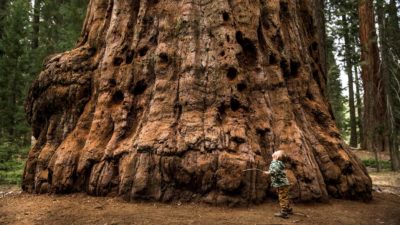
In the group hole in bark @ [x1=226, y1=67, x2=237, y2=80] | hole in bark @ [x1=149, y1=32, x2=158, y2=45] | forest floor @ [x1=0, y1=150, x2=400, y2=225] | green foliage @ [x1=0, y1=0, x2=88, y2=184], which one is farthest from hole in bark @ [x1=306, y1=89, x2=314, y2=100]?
green foliage @ [x1=0, y1=0, x2=88, y2=184]

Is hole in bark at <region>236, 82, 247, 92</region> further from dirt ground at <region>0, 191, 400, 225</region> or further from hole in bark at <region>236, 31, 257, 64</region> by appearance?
dirt ground at <region>0, 191, 400, 225</region>

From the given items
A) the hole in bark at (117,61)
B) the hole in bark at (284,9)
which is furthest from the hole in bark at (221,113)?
the hole in bark at (284,9)

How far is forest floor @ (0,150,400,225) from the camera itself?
6332 mm

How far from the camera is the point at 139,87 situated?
9.03 m

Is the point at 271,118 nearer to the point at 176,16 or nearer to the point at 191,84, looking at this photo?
the point at 191,84

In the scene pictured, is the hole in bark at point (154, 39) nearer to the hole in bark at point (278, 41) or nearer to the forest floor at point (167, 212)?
the hole in bark at point (278, 41)

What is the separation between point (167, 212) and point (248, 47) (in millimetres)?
4527

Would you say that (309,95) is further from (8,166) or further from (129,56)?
(8,166)

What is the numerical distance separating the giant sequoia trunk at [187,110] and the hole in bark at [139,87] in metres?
0.03

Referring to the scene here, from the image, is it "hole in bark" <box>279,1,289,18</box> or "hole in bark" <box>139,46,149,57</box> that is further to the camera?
"hole in bark" <box>279,1,289,18</box>

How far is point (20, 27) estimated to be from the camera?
74.8 ft

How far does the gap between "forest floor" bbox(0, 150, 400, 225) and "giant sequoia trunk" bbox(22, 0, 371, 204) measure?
30 cm

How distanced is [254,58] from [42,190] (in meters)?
5.93

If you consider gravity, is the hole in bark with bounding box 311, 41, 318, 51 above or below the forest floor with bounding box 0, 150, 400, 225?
above
